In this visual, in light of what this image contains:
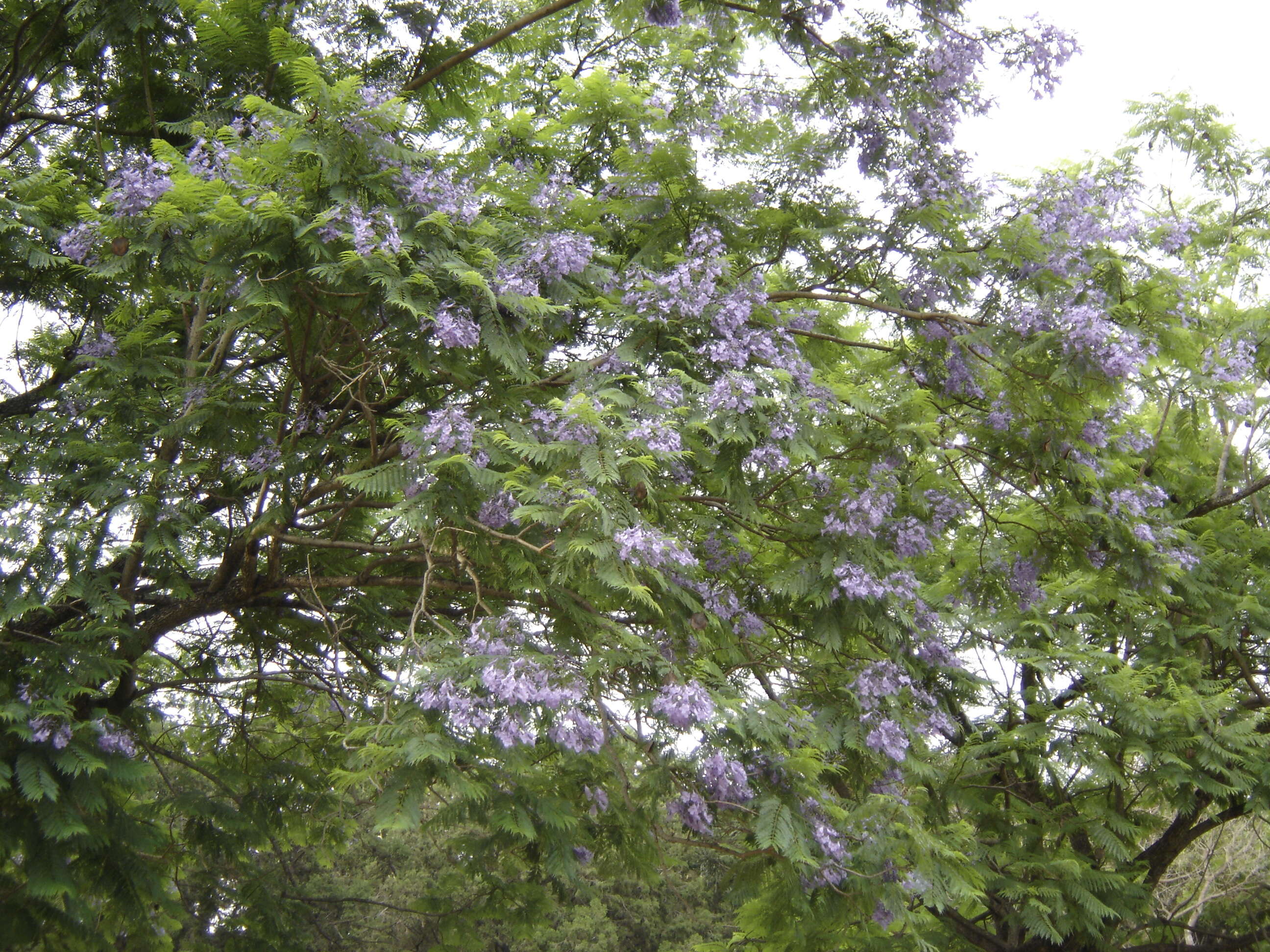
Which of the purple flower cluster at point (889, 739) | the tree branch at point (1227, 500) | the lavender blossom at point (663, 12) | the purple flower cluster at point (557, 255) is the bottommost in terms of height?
the purple flower cluster at point (889, 739)

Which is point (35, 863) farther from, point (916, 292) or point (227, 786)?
point (916, 292)

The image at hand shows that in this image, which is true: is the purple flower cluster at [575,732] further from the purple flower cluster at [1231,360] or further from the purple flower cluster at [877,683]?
the purple flower cluster at [1231,360]

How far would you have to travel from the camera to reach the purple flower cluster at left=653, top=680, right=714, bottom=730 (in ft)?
13.9

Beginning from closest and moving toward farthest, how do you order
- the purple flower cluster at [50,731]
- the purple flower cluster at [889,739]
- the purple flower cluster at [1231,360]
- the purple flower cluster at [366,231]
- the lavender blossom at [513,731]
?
the lavender blossom at [513,731] → the purple flower cluster at [366,231] → the purple flower cluster at [50,731] → the purple flower cluster at [889,739] → the purple flower cluster at [1231,360]

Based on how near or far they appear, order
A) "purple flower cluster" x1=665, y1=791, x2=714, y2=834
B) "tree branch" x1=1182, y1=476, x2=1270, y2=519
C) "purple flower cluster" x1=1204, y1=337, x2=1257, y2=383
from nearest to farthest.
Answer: "purple flower cluster" x1=665, y1=791, x2=714, y2=834 < "purple flower cluster" x1=1204, y1=337, x2=1257, y2=383 < "tree branch" x1=1182, y1=476, x2=1270, y2=519

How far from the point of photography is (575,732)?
417cm

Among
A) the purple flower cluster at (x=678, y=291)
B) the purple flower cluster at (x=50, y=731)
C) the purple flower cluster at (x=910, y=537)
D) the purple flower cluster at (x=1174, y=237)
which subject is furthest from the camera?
the purple flower cluster at (x=1174, y=237)

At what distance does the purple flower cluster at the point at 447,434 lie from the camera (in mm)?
4199

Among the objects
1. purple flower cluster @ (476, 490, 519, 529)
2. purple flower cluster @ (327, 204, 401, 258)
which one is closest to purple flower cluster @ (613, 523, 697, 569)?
purple flower cluster @ (476, 490, 519, 529)

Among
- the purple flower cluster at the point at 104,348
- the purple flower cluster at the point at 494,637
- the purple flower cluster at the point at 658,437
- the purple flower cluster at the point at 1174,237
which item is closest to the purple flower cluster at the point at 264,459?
the purple flower cluster at the point at 104,348

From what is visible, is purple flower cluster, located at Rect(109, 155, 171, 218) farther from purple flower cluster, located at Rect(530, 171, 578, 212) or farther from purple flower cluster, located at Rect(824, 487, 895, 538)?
purple flower cluster, located at Rect(824, 487, 895, 538)

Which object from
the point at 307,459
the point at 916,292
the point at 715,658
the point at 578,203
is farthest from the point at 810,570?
the point at 307,459

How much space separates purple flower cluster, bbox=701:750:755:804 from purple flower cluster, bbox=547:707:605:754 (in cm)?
52

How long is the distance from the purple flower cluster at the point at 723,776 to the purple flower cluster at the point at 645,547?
1.03 meters
